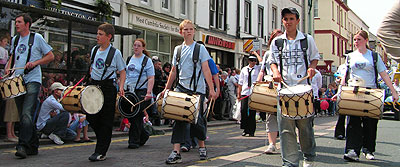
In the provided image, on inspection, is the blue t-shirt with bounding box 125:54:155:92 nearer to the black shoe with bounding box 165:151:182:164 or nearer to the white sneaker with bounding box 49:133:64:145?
the white sneaker with bounding box 49:133:64:145

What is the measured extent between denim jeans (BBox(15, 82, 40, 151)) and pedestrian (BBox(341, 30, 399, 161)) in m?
4.58

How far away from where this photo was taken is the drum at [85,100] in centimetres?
587

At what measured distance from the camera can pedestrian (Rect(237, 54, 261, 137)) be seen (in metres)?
9.39

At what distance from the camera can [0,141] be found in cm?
826

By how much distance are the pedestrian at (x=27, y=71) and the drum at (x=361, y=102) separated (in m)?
4.32

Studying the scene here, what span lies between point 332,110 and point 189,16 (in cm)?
977

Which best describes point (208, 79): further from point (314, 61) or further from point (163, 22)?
point (163, 22)

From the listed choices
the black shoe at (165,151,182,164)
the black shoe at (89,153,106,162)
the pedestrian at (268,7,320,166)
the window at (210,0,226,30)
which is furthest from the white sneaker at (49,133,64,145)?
the window at (210,0,226,30)

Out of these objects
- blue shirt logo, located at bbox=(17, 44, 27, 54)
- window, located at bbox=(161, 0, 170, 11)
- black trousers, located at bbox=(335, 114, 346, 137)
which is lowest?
black trousers, located at bbox=(335, 114, 346, 137)

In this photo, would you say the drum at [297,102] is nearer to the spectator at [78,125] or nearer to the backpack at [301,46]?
the backpack at [301,46]

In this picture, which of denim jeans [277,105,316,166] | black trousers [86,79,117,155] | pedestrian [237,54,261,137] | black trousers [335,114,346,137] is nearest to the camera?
denim jeans [277,105,316,166]

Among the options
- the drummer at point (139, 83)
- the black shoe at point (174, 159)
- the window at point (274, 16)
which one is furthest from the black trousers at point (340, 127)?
the window at point (274, 16)

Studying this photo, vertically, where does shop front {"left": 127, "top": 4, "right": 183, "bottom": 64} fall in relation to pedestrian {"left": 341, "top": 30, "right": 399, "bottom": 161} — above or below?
above

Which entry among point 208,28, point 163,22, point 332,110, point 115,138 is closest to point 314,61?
point 115,138
